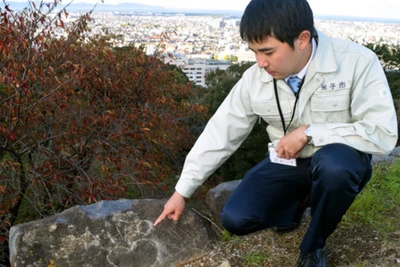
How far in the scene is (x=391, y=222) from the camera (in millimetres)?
2598

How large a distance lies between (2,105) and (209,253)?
2.87 metres

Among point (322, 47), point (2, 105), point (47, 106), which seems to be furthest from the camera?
point (47, 106)

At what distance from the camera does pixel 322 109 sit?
206 centimetres

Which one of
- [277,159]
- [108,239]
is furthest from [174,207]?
[277,159]

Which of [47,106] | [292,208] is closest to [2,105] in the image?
[47,106]

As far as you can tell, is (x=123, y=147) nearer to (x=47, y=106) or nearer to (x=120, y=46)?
(x=47, y=106)

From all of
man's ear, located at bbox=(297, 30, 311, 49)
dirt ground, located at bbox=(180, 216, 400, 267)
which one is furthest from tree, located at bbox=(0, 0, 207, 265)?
man's ear, located at bbox=(297, 30, 311, 49)

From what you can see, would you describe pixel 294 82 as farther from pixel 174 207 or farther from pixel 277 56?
pixel 174 207

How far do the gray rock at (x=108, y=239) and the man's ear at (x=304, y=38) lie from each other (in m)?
1.16

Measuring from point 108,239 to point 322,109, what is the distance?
1.32 metres

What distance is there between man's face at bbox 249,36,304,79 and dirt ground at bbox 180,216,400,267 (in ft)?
3.23

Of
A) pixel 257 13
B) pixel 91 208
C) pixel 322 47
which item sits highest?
pixel 257 13

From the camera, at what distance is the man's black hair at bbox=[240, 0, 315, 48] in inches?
73.2

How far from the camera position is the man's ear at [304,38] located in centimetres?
192
